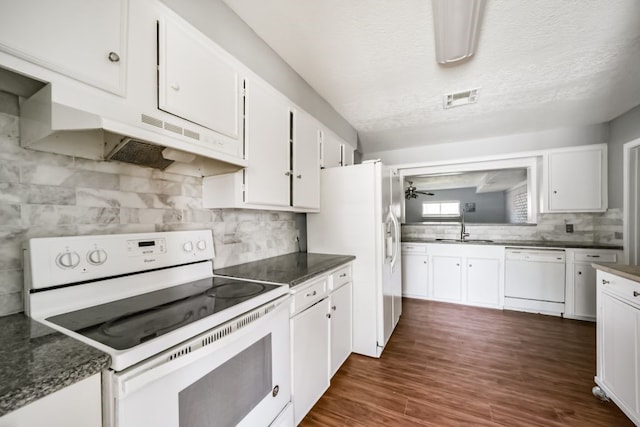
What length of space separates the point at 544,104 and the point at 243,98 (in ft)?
10.5

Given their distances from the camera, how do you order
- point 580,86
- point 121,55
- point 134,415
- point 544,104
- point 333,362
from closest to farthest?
point 134,415, point 121,55, point 333,362, point 580,86, point 544,104

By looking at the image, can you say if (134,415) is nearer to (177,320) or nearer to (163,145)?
(177,320)

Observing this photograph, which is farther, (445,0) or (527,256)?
(527,256)

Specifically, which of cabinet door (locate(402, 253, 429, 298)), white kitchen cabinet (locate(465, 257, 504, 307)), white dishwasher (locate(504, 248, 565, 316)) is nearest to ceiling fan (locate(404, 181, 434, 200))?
cabinet door (locate(402, 253, 429, 298))

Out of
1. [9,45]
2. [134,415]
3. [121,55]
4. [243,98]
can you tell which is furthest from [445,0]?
[134,415]

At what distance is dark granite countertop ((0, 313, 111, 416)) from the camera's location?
19.8 inches

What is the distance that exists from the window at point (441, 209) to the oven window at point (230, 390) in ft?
12.6

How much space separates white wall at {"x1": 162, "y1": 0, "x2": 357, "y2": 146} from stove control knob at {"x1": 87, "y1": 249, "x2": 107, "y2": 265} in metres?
1.20

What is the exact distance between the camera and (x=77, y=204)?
1075mm

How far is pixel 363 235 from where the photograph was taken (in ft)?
7.49

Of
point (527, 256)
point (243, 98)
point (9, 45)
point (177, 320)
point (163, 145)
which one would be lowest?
point (527, 256)

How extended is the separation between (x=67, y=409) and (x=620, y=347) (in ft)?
8.53

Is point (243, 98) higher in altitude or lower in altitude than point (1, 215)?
higher

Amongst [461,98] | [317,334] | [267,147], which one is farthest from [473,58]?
[317,334]
